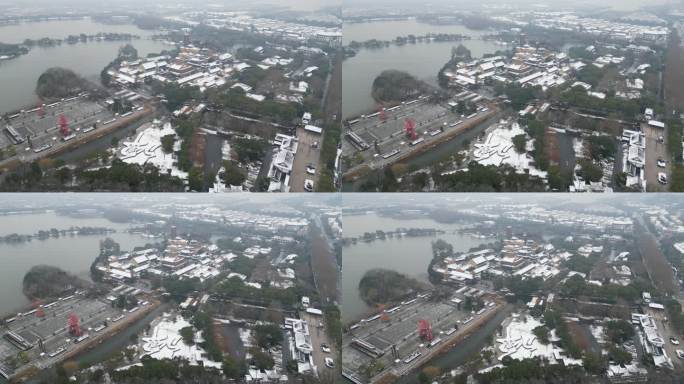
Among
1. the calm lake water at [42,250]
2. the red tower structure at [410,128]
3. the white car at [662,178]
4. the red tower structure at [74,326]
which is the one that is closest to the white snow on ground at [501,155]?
the red tower structure at [410,128]

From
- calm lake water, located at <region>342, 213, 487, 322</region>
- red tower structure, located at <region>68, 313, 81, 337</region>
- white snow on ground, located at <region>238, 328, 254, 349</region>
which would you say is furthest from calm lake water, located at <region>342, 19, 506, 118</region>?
red tower structure, located at <region>68, 313, 81, 337</region>

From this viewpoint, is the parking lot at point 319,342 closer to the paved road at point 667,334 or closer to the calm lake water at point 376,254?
the calm lake water at point 376,254

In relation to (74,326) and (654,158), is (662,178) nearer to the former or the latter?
(654,158)

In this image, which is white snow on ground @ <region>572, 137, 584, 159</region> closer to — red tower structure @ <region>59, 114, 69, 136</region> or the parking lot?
the parking lot

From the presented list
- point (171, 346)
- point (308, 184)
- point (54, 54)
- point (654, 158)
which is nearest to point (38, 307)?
point (171, 346)

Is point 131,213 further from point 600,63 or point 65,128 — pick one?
point 600,63
